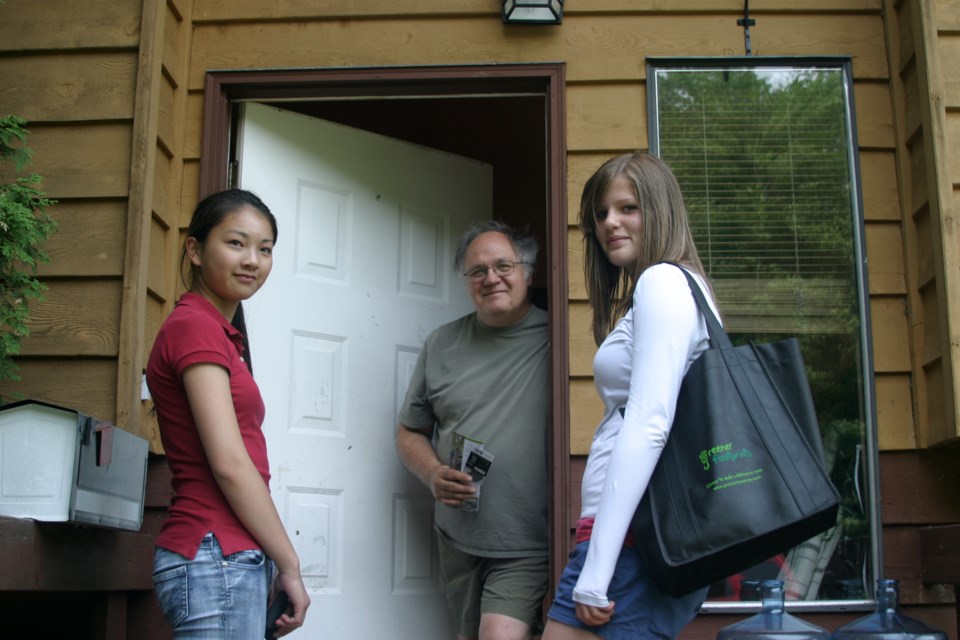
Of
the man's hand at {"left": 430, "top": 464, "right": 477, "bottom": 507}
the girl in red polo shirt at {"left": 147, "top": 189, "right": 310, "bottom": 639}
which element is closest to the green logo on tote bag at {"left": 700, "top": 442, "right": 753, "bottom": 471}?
the girl in red polo shirt at {"left": 147, "top": 189, "right": 310, "bottom": 639}

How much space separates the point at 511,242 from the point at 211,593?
1.90 m

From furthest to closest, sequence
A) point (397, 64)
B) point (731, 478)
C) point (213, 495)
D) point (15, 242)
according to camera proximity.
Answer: point (397, 64), point (15, 242), point (213, 495), point (731, 478)

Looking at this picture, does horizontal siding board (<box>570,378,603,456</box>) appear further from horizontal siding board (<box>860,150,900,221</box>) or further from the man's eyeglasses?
horizontal siding board (<box>860,150,900,221</box>)

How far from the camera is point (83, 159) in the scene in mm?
3182

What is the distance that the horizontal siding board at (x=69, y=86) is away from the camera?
321 cm

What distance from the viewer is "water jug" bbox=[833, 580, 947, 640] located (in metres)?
2.83

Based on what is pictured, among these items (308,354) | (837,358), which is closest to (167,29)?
(308,354)

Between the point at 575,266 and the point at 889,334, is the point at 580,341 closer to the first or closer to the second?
the point at 575,266

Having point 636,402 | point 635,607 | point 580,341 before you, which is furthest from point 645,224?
point 580,341

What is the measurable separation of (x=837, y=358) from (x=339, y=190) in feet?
6.01

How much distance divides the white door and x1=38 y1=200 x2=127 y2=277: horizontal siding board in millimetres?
541

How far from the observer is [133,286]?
3041 millimetres

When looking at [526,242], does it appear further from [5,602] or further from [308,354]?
[5,602]

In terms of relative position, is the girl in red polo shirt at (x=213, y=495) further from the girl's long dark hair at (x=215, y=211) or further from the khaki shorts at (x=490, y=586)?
the khaki shorts at (x=490, y=586)
